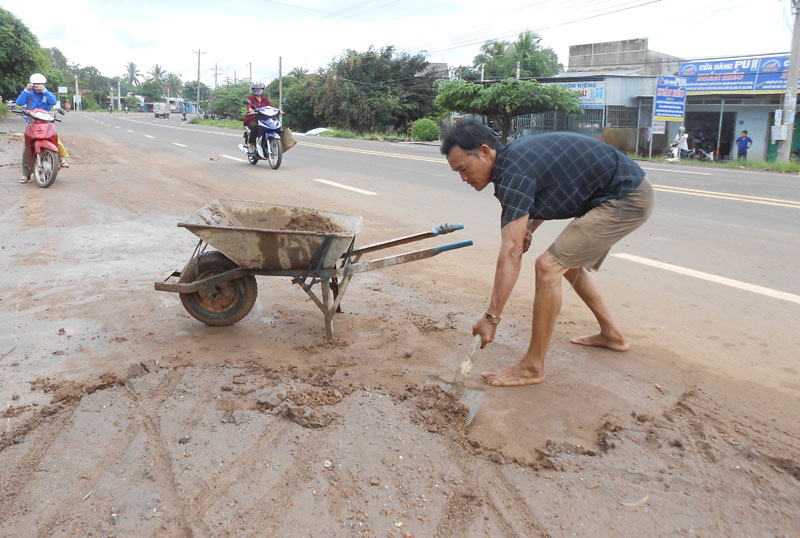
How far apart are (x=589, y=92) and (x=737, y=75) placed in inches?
247

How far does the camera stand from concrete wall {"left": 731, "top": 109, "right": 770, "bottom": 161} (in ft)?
74.7

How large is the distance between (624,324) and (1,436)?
11.8 ft

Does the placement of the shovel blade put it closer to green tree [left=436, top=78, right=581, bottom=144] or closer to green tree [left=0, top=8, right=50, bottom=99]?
green tree [left=436, top=78, right=581, bottom=144]

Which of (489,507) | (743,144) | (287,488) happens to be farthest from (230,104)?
(489,507)

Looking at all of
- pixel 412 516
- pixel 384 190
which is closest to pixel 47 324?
pixel 412 516

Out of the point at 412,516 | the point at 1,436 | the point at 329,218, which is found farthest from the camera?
the point at 329,218

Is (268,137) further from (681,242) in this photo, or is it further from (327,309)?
(327,309)

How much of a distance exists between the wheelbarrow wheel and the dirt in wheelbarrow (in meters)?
0.13

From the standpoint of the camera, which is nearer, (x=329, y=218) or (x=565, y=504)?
(x=565, y=504)

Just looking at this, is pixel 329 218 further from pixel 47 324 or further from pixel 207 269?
pixel 47 324

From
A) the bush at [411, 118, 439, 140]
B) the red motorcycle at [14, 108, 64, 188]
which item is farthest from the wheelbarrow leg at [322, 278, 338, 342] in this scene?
the bush at [411, 118, 439, 140]

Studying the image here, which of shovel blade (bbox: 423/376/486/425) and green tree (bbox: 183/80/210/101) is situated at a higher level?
green tree (bbox: 183/80/210/101)

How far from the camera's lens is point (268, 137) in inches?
513

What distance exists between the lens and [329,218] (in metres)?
4.50
